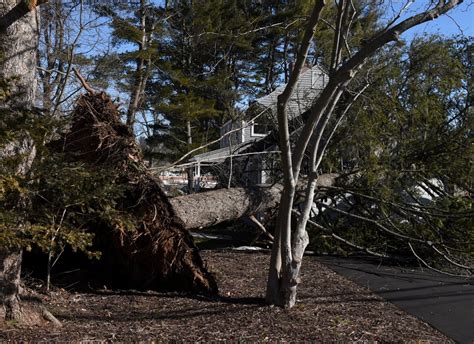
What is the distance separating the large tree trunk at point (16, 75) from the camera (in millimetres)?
5020

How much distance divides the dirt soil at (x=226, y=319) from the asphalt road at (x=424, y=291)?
212 mm

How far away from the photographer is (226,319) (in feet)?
18.3

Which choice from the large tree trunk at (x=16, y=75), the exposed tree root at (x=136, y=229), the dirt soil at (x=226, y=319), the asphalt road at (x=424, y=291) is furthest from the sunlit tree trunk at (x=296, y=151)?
the large tree trunk at (x=16, y=75)

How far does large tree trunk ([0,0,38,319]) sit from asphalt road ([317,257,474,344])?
14.2 ft

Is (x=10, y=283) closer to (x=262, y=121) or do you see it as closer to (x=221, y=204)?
(x=221, y=204)

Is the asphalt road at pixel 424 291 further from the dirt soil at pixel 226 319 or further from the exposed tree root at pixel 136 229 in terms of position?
the exposed tree root at pixel 136 229

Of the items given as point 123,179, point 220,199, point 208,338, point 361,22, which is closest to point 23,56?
point 123,179

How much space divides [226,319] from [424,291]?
3194mm

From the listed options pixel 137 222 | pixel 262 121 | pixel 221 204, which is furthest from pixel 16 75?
pixel 262 121

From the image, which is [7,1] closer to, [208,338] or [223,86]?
[208,338]

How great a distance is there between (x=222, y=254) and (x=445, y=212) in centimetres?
415

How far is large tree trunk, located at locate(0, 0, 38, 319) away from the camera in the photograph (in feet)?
16.5

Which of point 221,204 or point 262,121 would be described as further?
point 262,121

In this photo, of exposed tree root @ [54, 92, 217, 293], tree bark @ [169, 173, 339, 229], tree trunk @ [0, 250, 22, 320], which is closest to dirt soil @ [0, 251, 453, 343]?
tree trunk @ [0, 250, 22, 320]
